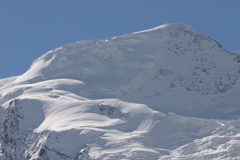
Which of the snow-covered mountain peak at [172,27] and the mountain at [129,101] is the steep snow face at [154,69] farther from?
the mountain at [129,101]

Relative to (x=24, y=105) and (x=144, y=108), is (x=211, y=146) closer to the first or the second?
(x=144, y=108)

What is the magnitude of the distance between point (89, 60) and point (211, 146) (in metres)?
35.8

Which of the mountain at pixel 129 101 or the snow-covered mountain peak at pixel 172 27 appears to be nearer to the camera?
the mountain at pixel 129 101

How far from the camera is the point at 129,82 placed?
428 feet

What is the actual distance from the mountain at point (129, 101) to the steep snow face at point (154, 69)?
163mm

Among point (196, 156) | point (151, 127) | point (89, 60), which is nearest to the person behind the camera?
point (196, 156)

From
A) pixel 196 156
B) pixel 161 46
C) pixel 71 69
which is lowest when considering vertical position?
pixel 196 156

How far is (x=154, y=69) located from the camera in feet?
441

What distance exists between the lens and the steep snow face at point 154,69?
12650cm

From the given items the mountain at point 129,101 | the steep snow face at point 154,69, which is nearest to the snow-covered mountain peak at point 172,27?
the steep snow face at point 154,69

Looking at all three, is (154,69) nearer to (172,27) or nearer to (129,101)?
(129,101)

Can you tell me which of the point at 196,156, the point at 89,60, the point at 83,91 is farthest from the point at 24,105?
the point at 196,156

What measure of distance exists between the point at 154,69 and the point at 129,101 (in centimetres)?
1209

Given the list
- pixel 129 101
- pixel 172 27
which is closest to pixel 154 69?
pixel 129 101
